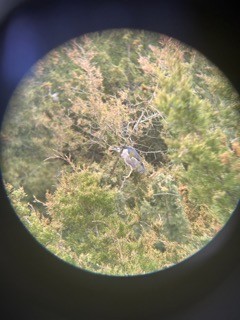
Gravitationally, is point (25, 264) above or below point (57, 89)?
below

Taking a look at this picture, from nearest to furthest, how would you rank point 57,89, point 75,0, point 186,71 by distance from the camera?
point 75,0 → point 186,71 → point 57,89

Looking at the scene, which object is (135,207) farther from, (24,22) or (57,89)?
(24,22)

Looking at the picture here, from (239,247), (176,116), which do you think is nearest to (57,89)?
(176,116)

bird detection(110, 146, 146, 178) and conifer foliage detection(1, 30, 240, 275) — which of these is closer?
conifer foliage detection(1, 30, 240, 275)

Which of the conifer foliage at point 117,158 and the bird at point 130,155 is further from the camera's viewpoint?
the bird at point 130,155

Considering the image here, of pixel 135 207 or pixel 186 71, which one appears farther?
pixel 135 207

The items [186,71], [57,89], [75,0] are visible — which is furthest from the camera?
[57,89]

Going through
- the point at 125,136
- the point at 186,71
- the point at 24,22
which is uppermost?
the point at 186,71
